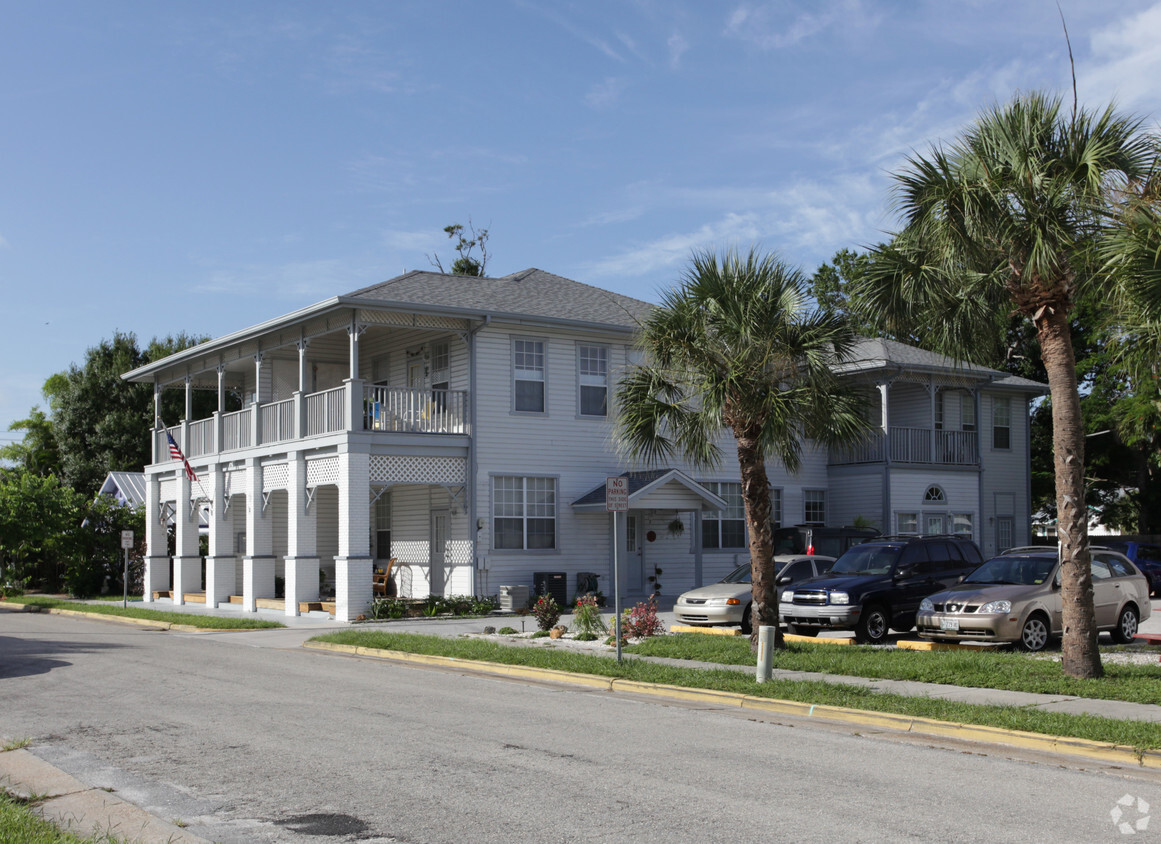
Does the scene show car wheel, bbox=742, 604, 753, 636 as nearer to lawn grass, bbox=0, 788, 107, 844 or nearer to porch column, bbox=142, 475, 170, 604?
lawn grass, bbox=0, 788, 107, 844

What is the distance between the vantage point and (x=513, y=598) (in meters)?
27.4

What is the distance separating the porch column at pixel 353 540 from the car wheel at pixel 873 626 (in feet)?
39.3

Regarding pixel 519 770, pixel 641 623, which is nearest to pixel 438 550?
pixel 641 623

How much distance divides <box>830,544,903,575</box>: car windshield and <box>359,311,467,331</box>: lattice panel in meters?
11.6

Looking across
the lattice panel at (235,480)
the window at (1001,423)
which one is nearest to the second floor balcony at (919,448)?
the window at (1001,423)

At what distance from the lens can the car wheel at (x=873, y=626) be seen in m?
19.3

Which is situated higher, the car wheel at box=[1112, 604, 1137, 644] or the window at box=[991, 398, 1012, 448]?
the window at box=[991, 398, 1012, 448]

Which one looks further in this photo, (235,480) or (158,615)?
(235,480)

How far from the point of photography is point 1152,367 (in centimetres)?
1502

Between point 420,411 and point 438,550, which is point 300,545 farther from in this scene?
point 420,411

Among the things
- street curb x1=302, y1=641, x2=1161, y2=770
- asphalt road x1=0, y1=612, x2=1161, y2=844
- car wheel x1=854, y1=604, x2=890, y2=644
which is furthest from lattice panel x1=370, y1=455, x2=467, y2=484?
asphalt road x1=0, y1=612, x2=1161, y2=844

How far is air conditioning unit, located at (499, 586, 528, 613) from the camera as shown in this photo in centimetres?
2741

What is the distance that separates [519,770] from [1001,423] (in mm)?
33436

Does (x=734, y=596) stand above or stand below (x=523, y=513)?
below
